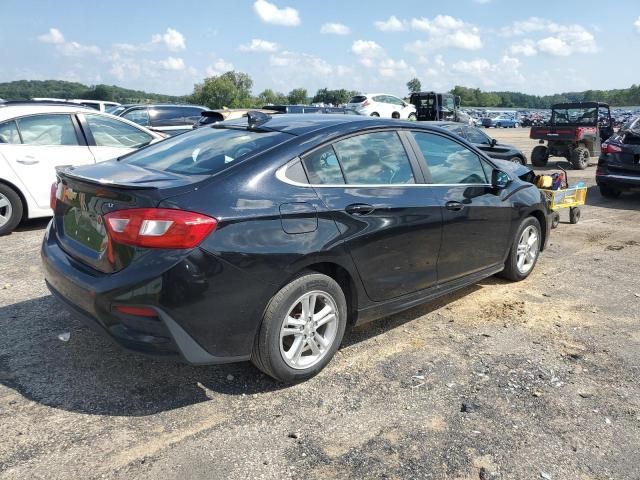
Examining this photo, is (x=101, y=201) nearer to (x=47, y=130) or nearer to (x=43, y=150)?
(x=43, y=150)

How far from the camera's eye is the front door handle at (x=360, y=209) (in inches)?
134

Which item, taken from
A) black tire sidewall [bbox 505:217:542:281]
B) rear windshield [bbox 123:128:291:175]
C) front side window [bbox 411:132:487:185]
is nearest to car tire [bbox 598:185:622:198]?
black tire sidewall [bbox 505:217:542:281]

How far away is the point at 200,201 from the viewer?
2.85 m

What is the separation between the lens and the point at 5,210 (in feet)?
22.3

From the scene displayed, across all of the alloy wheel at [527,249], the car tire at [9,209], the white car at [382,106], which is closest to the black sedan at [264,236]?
the alloy wheel at [527,249]

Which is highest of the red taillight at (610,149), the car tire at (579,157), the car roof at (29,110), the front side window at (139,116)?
the front side window at (139,116)

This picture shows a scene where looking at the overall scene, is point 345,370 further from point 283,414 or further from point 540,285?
point 540,285

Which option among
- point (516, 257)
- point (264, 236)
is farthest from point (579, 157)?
point (264, 236)

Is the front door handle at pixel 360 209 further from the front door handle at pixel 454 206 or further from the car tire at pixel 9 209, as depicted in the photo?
the car tire at pixel 9 209

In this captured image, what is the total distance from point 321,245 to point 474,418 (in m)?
1.33

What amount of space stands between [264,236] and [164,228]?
54 centimetres

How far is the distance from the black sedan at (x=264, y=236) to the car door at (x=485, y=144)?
713cm

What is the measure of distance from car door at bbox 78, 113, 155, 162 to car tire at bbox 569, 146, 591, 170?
40.2 feet

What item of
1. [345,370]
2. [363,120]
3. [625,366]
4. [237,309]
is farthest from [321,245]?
[625,366]
